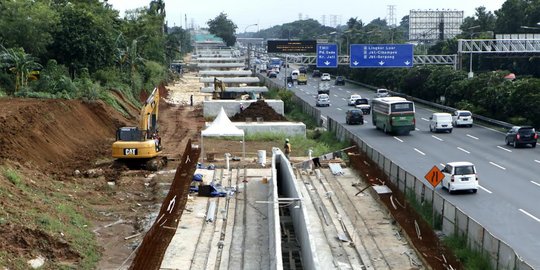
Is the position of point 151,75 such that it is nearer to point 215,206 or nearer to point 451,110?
point 451,110

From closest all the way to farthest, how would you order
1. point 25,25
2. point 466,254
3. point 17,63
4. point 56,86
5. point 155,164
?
point 466,254, point 155,164, point 17,63, point 56,86, point 25,25

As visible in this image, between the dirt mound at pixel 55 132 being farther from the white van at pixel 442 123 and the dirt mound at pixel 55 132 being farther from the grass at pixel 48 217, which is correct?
the white van at pixel 442 123

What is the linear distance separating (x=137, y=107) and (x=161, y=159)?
97.5 ft

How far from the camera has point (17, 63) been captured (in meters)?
52.4

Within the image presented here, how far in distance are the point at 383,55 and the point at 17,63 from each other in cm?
3208

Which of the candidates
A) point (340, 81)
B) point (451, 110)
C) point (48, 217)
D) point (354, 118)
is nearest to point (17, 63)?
point (354, 118)

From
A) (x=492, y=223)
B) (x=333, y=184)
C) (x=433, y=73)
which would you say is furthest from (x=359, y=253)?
(x=433, y=73)

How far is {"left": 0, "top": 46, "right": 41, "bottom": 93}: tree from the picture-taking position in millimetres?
52156

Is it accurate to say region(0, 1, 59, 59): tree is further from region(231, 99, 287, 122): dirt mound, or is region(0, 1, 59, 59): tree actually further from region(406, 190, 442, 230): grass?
region(406, 190, 442, 230): grass

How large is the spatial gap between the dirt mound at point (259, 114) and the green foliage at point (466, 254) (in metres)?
39.8

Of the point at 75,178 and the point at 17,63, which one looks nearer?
the point at 75,178

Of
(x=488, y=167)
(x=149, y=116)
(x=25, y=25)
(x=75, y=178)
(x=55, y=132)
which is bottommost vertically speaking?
(x=488, y=167)

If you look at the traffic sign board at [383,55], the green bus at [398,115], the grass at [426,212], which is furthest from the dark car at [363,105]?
the grass at [426,212]

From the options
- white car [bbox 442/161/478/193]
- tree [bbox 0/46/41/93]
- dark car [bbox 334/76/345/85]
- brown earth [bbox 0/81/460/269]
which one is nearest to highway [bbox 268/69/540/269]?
white car [bbox 442/161/478/193]
